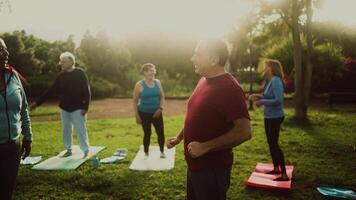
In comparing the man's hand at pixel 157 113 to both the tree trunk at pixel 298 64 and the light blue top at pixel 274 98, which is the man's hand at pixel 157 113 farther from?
the tree trunk at pixel 298 64

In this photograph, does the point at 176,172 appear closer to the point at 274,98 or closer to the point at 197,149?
the point at 274,98

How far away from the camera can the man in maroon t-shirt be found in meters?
3.19

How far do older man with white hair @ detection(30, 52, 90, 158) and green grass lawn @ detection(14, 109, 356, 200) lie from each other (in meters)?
1.03

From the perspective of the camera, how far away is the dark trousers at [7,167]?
3796 mm

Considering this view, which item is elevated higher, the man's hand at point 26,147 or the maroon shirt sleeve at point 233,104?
the maroon shirt sleeve at point 233,104

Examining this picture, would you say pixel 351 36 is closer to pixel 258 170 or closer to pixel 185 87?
pixel 185 87

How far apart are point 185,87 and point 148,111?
2250 centimetres

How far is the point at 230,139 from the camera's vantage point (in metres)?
3.17

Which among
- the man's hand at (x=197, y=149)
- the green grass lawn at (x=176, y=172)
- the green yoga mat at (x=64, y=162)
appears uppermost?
the man's hand at (x=197, y=149)

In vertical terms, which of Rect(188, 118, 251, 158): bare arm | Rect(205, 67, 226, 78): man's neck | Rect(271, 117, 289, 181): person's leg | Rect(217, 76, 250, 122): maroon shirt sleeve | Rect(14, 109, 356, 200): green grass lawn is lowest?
Rect(14, 109, 356, 200): green grass lawn

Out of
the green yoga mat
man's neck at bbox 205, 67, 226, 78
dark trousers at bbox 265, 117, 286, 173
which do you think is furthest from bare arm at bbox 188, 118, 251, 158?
the green yoga mat

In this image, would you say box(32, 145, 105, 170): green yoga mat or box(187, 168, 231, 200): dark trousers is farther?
box(32, 145, 105, 170): green yoga mat

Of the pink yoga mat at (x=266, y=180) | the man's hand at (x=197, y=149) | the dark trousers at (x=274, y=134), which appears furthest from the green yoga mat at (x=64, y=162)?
the man's hand at (x=197, y=149)

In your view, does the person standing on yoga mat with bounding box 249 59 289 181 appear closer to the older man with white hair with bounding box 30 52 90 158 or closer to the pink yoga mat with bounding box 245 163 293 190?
the pink yoga mat with bounding box 245 163 293 190
